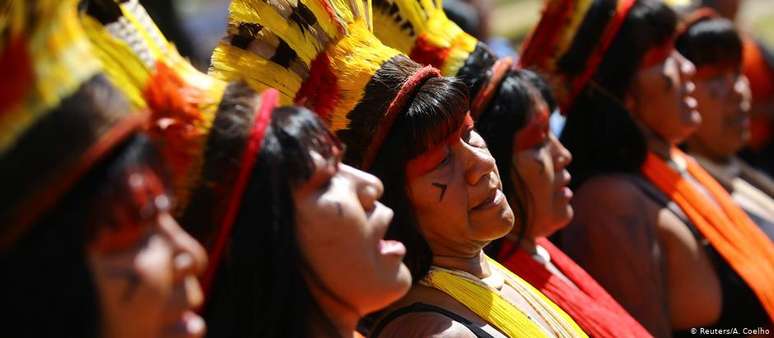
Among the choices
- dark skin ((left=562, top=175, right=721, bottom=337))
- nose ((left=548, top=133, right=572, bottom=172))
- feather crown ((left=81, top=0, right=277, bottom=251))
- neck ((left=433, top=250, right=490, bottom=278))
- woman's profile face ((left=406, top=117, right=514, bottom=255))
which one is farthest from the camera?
dark skin ((left=562, top=175, right=721, bottom=337))

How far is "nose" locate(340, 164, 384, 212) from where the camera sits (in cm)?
207

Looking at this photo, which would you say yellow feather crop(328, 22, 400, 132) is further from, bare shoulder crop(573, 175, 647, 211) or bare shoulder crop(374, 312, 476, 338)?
bare shoulder crop(573, 175, 647, 211)

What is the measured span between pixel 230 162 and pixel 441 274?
837 millimetres

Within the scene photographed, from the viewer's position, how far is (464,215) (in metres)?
2.59

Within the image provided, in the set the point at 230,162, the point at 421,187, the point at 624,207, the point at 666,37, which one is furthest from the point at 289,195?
the point at 666,37

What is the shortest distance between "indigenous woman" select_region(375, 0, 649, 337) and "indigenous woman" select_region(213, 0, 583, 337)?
1.40 feet

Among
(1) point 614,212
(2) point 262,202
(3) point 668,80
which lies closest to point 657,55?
(3) point 668,80

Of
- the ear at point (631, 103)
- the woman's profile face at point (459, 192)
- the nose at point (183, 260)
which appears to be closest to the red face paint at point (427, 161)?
the woman's profile face at point (459, 192)

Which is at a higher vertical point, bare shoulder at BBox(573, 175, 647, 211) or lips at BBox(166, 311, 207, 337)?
lips at BBox(166, 311, 207, 337)

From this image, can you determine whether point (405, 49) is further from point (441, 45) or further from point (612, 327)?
point (612, 327)

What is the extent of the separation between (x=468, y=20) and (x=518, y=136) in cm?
212

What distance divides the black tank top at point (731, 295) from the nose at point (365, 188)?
1774mm

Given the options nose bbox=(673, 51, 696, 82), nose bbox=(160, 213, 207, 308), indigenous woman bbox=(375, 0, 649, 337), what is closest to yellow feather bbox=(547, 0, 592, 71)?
nose bbox=(673, 51, 696, 82)

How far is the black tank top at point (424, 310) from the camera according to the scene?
251 cm
